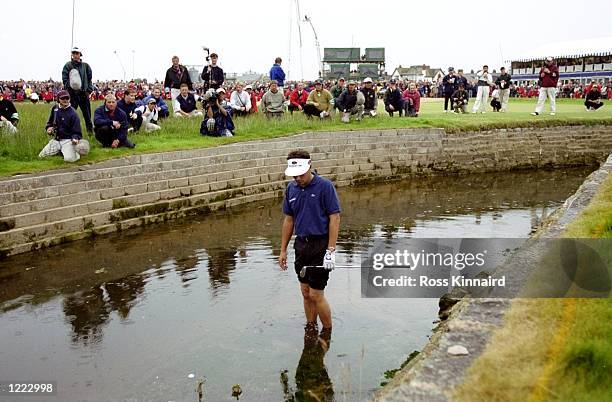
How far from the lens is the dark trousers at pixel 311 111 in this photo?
19281 mm

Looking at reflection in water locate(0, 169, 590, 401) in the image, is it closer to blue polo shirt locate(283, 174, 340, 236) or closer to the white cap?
blue polo shirt locate(283, 174, 340, 236)

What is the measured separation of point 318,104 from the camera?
760 inches

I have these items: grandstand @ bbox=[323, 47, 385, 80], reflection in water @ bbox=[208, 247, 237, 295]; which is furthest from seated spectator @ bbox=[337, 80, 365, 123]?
grandstand @ bbox=[323, 47, 385, 80]

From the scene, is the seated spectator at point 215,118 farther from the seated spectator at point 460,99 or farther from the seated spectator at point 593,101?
the seated spectator at point 593,101

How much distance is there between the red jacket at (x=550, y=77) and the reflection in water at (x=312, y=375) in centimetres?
1733

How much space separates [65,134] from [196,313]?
627 centimetres

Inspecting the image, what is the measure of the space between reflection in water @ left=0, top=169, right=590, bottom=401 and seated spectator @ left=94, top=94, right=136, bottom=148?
249 centimetres

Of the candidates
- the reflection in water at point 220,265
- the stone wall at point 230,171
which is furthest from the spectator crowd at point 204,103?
the reflection in water at point 220,265

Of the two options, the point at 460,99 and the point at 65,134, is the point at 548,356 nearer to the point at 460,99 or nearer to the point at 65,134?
the point at 65,134

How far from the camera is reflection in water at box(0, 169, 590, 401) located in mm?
5652

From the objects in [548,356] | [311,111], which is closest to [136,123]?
[311,111]

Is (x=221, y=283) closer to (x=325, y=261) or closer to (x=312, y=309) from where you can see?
(x=312, y=309)

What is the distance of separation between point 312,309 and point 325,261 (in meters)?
0.92

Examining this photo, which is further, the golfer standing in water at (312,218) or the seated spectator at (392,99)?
the seated spectator at (392,99)
